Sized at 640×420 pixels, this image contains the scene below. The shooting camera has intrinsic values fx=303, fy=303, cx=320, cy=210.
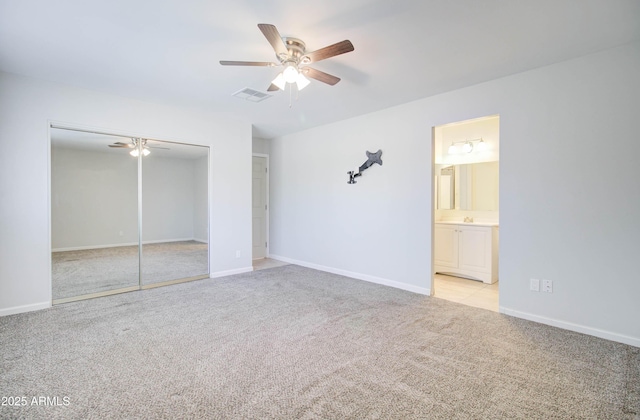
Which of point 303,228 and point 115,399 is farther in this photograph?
point 303,228

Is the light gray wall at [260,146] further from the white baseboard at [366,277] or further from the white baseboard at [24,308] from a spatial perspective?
the white baseboard at [24,308]

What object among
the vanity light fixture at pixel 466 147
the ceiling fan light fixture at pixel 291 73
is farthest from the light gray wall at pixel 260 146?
the ceiling fan light fixture at pixel 291 73

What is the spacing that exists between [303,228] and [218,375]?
3.76 m

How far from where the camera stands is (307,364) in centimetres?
225

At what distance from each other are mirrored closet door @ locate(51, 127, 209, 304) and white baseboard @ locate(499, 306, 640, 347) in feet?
13.8

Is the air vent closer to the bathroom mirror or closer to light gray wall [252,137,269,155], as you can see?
light gray wall [252,137,269,155]

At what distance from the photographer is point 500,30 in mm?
2340

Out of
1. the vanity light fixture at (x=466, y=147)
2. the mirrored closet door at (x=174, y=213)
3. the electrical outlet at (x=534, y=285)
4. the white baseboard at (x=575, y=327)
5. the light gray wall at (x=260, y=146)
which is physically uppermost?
the light gray wall at (x=260, y=146)

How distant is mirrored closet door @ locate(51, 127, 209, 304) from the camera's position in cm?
367

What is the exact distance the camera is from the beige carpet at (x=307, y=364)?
1781mm

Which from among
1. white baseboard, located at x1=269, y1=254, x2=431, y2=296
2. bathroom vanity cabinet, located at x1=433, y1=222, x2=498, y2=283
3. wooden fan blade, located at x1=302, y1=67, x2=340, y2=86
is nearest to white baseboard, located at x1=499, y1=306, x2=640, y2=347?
white baseboard, located at x1=269, y1=254, x2=431, y2=296

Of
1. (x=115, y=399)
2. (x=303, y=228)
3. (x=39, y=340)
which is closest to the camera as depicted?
(x=115, y=399)

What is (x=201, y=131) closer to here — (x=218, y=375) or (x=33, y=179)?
(x=33, y=179)

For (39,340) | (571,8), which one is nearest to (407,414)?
(571,8)
